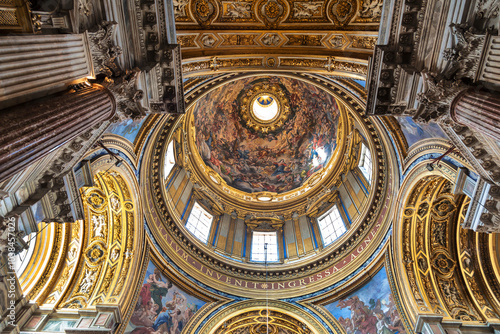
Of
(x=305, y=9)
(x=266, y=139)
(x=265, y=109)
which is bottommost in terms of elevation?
(x=305, y=9)

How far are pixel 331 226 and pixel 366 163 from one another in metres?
4.68

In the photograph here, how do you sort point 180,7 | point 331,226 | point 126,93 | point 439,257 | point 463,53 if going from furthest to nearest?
point 331,226 → point 439,257 → point 180,7 → point 126,93 → point 463,53

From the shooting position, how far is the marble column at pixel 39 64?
4.31 meters

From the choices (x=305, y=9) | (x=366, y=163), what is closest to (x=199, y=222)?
(x=366, y=163)

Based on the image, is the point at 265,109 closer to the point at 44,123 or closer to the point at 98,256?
the point at 98,256

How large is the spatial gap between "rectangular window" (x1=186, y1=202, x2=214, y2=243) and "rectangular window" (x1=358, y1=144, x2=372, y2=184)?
407 inches

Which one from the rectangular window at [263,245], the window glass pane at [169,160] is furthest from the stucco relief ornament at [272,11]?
the rectangular window at [263,245]

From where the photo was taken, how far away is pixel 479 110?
5820 millimetres

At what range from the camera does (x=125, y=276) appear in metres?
12.1

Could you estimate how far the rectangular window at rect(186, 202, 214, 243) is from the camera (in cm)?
1875

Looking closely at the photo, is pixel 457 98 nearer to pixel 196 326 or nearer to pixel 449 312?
pixel 449 312

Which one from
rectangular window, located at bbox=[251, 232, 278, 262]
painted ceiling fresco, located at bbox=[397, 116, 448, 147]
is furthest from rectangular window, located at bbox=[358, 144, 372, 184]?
rectangular window, located at bbox=[251, 232, 278, 262]

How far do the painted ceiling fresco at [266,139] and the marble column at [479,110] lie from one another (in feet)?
49.1

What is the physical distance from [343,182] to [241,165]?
822 centimetres
